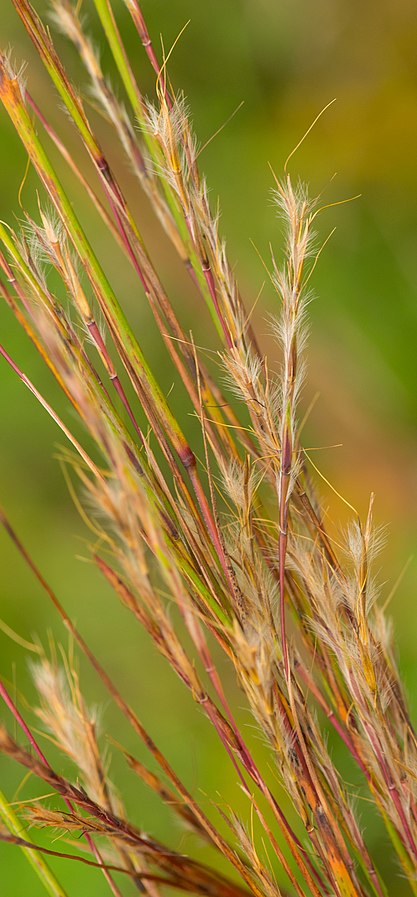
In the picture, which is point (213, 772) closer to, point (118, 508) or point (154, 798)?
point (154, 798)

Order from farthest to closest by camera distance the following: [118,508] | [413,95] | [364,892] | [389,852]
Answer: [413,95], [389,852], [364,892], [118,508]

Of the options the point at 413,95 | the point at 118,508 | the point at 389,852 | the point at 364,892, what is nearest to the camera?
the point at 118,508

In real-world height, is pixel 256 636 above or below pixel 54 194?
below

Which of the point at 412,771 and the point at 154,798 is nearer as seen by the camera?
the point at 412,771

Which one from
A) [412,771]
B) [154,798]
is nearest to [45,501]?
[154,798]

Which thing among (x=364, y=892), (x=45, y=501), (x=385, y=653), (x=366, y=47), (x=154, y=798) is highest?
(x=366, y=47)

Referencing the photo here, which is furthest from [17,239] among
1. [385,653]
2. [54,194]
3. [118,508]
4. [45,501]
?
[45,501]
